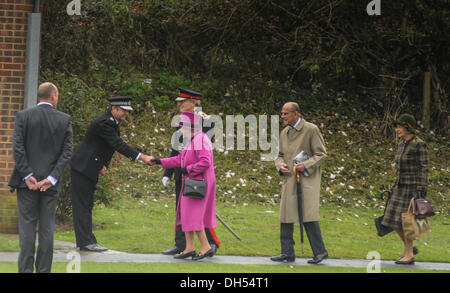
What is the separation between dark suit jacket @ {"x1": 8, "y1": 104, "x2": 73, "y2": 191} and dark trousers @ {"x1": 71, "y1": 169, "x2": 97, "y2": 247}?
6.27 feet

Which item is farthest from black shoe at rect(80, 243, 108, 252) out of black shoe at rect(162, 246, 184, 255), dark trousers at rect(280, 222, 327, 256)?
dark trousers at rect(280, 222, 327, 256)

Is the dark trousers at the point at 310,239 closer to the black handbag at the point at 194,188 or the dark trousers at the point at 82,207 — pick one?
the black handbag at the point at 194,188

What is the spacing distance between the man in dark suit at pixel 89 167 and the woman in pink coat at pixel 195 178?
3.22 ft

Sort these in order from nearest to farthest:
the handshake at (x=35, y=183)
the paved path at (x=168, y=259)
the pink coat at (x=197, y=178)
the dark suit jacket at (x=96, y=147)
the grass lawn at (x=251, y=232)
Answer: the handshake at (x=35, y=183)
the paved path at (x=168, y=259)
the pink coat at (x=197, y=178)
the dark suit jacket at (x=96, y=147)
the grass lawn at (x=251, y=232)

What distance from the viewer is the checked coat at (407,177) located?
9.23 m

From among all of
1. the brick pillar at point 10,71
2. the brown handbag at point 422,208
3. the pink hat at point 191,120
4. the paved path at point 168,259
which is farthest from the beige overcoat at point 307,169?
the brick pillar at point 10,71

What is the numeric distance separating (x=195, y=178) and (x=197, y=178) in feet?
0.08

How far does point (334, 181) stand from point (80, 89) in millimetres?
6739

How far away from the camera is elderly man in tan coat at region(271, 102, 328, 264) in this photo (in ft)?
29.2

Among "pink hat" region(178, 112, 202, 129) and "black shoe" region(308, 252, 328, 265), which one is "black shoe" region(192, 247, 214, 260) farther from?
"pink hat" region(178, 112, 202, 129)

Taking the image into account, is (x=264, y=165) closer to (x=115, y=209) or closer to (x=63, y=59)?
(x=115, y=209)

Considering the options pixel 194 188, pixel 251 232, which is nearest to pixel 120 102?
pixel 194 188

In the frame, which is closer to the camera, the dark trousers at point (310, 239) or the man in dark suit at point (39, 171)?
the man in dark suit at point (39, 171)

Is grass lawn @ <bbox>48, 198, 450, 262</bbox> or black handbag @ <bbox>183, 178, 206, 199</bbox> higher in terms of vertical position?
black handbag @ <bbox>183, 178, 206, 199</bbox>
